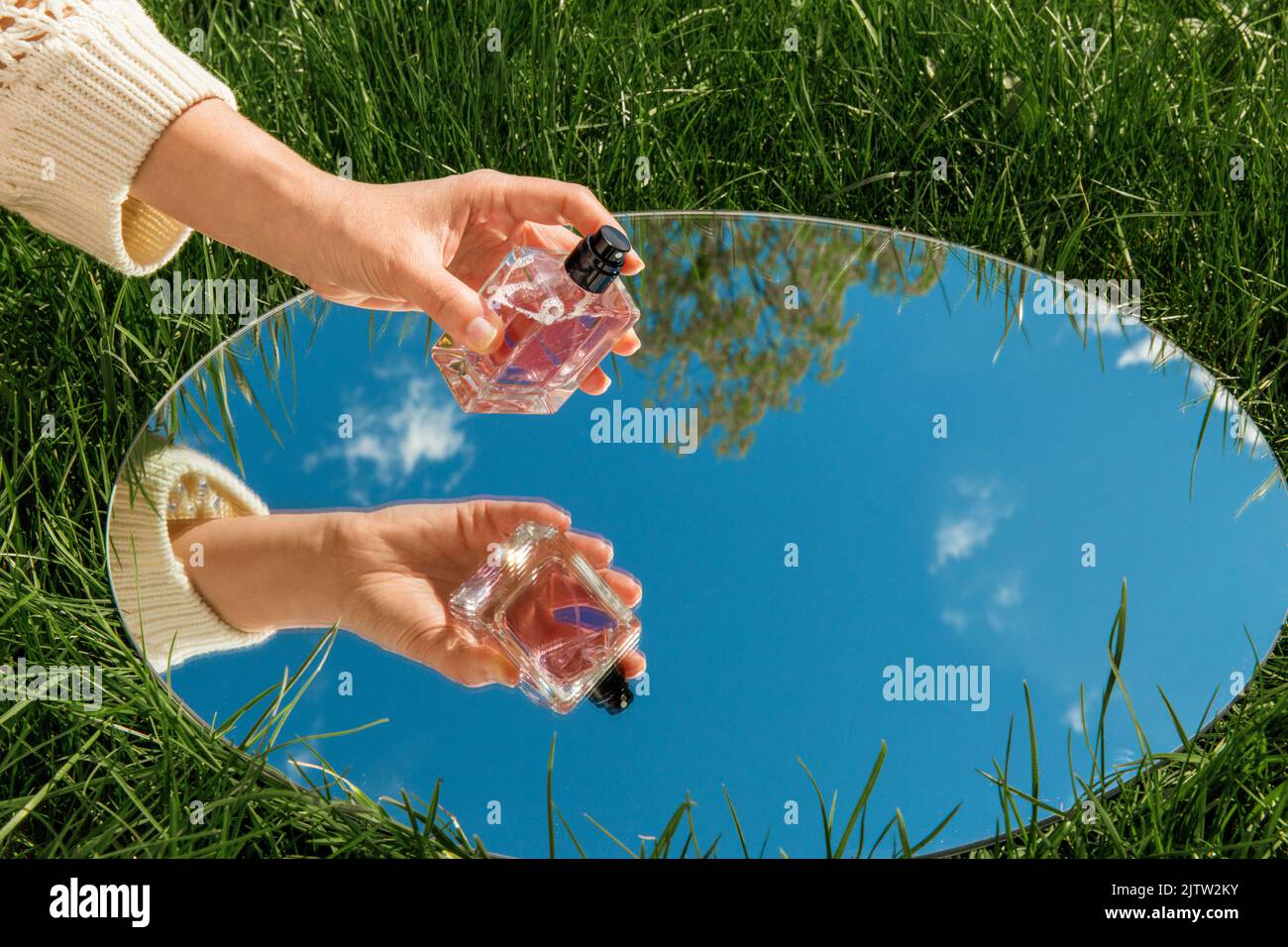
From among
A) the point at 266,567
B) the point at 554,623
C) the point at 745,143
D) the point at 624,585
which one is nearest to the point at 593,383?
the point at 624,585

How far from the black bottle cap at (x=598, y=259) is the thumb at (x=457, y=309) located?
0.47 ft

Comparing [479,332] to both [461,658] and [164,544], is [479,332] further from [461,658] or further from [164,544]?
[164,544]

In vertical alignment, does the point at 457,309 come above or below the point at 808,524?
above

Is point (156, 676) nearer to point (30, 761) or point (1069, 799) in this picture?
point (30, 761)

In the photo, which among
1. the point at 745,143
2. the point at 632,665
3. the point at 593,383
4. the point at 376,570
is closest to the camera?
the point at 632,665

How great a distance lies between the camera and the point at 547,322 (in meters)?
1.97

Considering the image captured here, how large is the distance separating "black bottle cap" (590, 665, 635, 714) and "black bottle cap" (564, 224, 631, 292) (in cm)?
57

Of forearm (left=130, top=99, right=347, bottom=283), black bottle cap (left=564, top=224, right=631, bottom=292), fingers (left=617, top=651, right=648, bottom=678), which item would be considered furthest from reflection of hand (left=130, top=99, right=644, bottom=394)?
fingers (left=617, top=651, right=648, bottom=678)

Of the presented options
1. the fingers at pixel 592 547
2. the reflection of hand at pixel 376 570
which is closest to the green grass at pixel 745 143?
the reflection of hand at pixel 376 570

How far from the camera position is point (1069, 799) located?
180cm

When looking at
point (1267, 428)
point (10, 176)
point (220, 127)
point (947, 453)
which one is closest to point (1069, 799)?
point (947, 453)

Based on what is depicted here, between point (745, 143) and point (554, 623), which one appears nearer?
point (554, 623)

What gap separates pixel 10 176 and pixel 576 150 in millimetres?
1235

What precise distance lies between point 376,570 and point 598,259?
617mm
